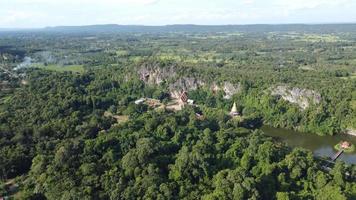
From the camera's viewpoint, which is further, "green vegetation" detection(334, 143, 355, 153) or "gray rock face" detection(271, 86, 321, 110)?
"gray rock face" detection(271, 86, 321, 110)

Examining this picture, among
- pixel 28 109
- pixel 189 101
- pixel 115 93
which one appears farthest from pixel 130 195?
pixel 115 93

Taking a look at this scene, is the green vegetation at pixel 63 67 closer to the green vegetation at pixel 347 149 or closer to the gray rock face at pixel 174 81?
the gray rock face at pixel 174 81

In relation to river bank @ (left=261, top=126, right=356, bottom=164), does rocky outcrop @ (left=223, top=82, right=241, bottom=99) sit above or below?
above

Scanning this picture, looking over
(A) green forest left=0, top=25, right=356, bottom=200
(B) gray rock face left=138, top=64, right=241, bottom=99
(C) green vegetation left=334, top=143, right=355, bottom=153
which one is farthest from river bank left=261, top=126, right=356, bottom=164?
(B) gray rock face left=138, top=64, right=241, bottom=99

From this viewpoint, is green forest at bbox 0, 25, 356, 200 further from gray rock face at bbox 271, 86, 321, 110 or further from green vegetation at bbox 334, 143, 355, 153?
green vegetation at bbox 334, 143, 355, 153

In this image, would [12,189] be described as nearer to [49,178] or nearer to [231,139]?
[49,178]

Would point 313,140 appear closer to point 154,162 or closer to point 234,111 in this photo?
point 234,111
